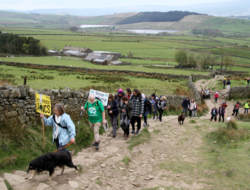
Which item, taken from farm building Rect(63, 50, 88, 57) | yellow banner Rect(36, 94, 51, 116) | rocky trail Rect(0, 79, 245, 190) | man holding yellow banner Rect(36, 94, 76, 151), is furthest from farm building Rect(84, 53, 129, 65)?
man holding yellow banner Rect(36, 94, 76, 151)

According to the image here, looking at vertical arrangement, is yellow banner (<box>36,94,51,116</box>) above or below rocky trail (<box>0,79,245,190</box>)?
above

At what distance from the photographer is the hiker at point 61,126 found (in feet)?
19.4

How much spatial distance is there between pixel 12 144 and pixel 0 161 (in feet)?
2.91

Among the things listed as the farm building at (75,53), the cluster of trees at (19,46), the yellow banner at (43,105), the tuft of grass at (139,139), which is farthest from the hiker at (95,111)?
the farm building at (75,53)

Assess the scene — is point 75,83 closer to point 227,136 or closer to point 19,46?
point 227,136

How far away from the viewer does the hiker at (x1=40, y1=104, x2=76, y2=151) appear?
5906mm

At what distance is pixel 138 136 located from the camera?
9.73 metres

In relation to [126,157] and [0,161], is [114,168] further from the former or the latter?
[0,161]

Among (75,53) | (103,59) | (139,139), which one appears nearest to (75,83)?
(139,139)

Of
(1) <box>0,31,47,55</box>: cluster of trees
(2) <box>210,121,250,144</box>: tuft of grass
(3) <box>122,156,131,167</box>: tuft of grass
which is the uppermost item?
(1) <box>0,31,47,55</box>: cluster of trees

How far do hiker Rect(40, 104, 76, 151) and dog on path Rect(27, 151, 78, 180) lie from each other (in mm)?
414

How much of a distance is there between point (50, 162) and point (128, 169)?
235cm

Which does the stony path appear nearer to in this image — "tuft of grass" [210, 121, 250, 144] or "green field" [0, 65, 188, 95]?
"tuft of grass" [210, 121, 250, 144]

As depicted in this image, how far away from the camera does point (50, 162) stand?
5.46 meters
